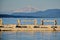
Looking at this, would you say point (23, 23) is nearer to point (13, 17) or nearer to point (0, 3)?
point (13, 17)

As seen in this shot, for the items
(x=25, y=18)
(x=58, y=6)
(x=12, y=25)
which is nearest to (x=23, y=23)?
(x=25, y=18)

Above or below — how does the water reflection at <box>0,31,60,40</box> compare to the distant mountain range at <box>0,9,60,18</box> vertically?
below

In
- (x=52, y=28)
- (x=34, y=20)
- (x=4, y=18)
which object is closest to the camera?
(x=52, y=28)

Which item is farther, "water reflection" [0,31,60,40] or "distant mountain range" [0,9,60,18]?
"distant mountain range" [0,9,60,18]

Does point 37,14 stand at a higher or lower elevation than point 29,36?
higher

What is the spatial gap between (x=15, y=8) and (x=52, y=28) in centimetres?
218

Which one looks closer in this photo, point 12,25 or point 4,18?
point 12,25

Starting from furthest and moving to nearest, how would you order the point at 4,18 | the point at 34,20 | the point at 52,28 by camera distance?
1. the point at 4,18
2. the point at 34,20
3. the point at 52,28

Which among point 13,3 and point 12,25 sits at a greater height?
point 13,3

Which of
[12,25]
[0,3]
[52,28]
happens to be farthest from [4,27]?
[52,28]

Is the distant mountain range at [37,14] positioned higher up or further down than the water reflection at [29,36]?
higher up

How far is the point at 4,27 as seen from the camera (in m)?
12.8

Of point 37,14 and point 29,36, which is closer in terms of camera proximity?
point 29,36

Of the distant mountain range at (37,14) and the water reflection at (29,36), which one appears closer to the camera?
the water reflection at (29,36)
